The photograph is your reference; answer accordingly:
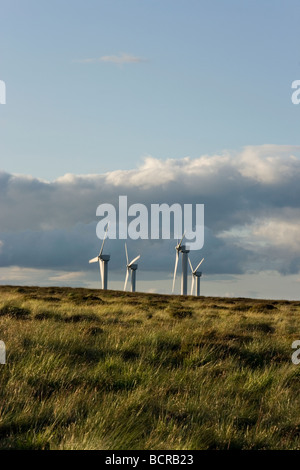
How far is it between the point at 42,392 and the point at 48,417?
119 cm

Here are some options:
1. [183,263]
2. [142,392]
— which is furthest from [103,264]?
[142,392]

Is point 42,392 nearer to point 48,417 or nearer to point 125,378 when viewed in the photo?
point 48,417

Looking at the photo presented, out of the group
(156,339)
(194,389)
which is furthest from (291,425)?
(156,339)

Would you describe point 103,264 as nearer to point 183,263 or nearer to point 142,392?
point 183,263

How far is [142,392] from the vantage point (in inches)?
389

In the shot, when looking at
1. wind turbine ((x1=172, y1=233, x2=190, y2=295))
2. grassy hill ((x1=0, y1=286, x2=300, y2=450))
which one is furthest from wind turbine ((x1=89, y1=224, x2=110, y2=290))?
grassy hill ((x1=0, y1=286, x2=300, y2=450))

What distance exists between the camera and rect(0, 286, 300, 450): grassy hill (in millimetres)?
8148

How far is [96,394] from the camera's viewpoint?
9750 millimetres

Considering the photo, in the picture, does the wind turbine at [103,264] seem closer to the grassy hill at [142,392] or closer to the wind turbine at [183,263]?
the wind turbine at [183,263]

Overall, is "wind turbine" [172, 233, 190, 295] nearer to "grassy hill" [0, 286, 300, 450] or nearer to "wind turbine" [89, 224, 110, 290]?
"wind turbine" [89, 224, 110, 290]

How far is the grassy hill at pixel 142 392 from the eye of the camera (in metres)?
8.15

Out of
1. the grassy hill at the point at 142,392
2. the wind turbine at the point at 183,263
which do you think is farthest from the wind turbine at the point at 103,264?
the grassy hill at the point at 142,392

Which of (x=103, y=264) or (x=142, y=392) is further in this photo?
(x=103, y=264)
